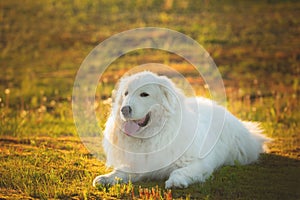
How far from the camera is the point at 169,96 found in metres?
7.50

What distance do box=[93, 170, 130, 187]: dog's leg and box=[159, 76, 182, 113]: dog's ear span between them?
1.03 meters

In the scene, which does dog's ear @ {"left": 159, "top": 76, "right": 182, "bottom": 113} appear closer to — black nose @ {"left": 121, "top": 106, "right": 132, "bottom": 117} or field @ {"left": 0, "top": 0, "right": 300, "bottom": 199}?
black nose @ {"left": 121, "top": 106, "right": 132, "bottom": 117}

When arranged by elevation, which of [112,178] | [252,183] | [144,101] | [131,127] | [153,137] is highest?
[144,101]

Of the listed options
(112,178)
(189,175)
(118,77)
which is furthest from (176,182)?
(118,77)

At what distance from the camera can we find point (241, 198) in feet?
23.0

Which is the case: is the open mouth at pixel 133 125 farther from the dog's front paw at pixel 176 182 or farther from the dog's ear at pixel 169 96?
the dog's front paw at pixel 176 182

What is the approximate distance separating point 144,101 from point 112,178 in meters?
1.06

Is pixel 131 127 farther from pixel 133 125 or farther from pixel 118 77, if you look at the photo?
pixel 118 77

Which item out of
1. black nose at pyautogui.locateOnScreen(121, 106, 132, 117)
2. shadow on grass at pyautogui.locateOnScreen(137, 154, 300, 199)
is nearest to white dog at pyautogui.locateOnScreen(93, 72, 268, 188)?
black nose at pyautogui.locateOnScreen(121, 106, 132, 117)

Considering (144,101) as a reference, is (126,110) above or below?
below

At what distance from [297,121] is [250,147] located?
147 inches

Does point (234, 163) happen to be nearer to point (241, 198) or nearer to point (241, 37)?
point (241, 198)

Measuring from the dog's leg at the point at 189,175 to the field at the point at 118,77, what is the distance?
0.32 ft

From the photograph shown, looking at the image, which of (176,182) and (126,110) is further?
(176,182)
